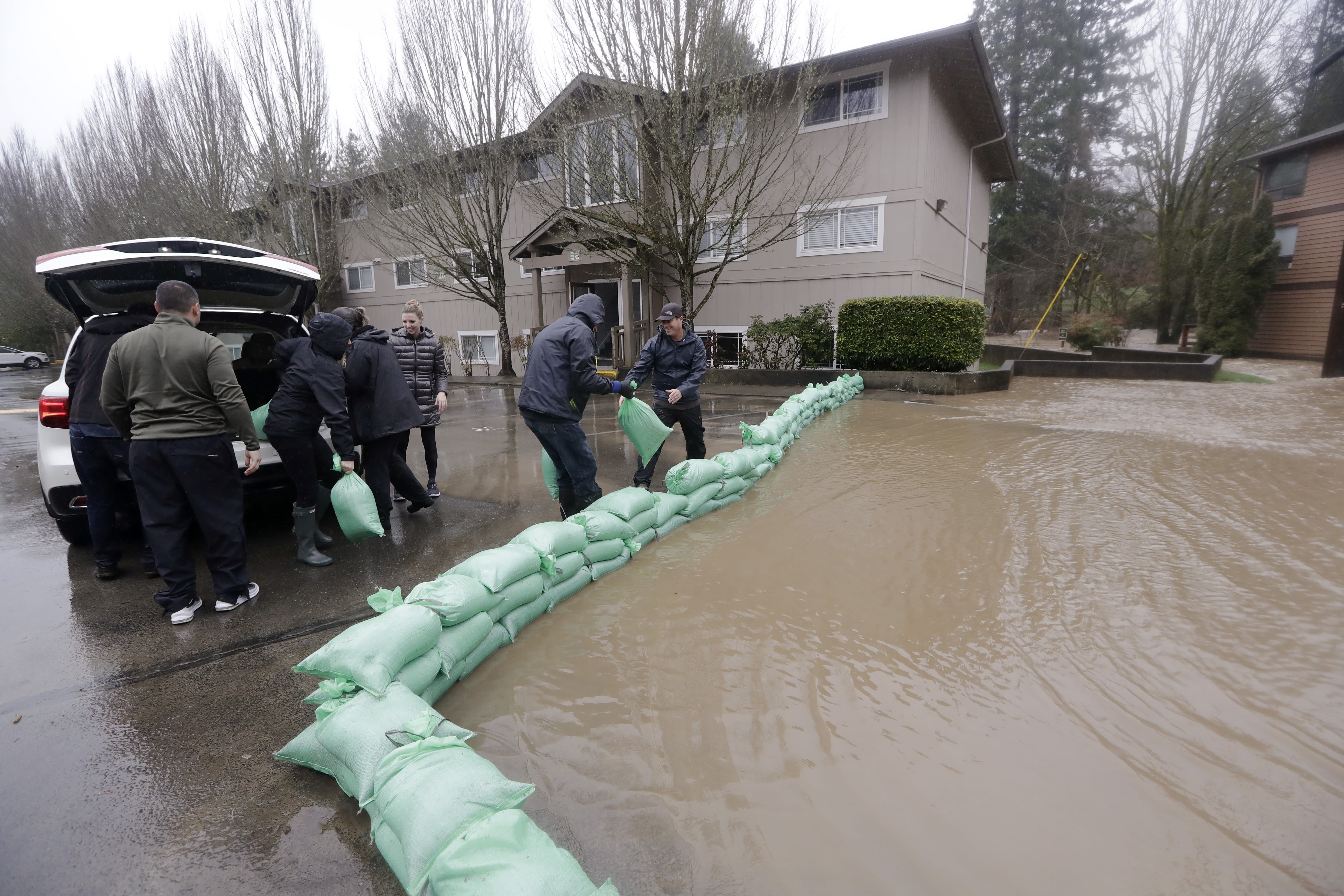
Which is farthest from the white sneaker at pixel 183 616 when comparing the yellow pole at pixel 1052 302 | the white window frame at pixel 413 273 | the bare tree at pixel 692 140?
the white window frame at pixel 413 273

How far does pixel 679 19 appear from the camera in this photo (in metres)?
11.5

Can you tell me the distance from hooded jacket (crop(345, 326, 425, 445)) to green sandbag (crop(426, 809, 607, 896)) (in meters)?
3.27

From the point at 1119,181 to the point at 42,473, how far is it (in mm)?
35875

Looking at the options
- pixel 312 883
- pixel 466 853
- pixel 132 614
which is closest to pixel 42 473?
pixel 132 614

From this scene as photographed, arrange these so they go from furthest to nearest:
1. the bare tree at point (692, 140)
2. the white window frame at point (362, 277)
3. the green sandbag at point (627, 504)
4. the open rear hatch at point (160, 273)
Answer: the white window frame at point (362, 277)
the bare tree at point (692, 140)
the green sandbag at point (627, 504)
the open rear hatch at point (160, 273)

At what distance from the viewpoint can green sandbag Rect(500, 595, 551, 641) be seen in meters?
2.90

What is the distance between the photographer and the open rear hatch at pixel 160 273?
348 centimetres

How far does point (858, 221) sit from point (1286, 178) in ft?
43.1

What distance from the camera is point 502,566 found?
2.83 meters

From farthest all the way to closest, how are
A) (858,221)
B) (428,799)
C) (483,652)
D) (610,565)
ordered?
1. (858,221)
2. (610,565)
3. (483,652)
4. (428,799)

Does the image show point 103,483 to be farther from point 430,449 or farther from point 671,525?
point 671,525

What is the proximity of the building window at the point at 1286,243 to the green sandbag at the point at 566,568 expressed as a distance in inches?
875

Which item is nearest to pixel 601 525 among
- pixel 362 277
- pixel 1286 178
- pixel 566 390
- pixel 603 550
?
pixel 603 550

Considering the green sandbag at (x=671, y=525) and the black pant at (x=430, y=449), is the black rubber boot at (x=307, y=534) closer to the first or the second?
the black pant at (x=430, y=449)
